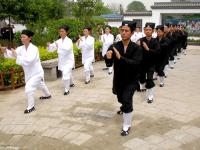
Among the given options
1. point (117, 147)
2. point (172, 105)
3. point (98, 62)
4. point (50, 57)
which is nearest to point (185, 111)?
point (172, 105)

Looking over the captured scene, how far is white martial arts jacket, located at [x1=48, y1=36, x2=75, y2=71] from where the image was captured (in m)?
9.07

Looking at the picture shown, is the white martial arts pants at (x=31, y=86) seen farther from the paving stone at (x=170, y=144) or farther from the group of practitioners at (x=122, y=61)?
the paving stone at (x=170, y=144)

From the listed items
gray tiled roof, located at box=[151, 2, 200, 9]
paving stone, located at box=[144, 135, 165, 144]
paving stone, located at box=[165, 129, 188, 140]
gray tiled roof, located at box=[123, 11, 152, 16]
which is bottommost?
paving stone, located at box=[144, 135, 165, 144]

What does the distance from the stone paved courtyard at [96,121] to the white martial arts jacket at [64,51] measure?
734 mm

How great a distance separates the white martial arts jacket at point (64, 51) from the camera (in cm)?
907

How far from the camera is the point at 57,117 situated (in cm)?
725

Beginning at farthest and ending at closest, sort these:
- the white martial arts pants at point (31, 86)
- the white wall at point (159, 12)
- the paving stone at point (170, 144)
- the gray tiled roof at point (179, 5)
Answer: the white wall at point (159, 12) < the gray tiled roof at point (179, 5) < the white martial arts pants at point (31, 86) < the paving stone at point (170, 144)

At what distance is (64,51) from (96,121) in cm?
279

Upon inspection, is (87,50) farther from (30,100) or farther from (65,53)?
(30,100)

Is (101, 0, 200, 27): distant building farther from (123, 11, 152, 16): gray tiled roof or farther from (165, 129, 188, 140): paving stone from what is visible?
(165, 129, 188, 140): paving stone

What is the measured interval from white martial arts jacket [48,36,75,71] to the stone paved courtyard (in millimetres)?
734

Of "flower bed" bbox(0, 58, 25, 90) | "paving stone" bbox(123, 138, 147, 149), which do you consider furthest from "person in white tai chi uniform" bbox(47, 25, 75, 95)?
"paving stone" bbox(123, 138, 147, 149)

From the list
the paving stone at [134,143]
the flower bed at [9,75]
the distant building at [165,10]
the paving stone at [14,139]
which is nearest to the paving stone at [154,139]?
the paving stone at [134,143]

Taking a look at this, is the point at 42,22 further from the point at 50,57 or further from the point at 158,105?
the point at 158,105
